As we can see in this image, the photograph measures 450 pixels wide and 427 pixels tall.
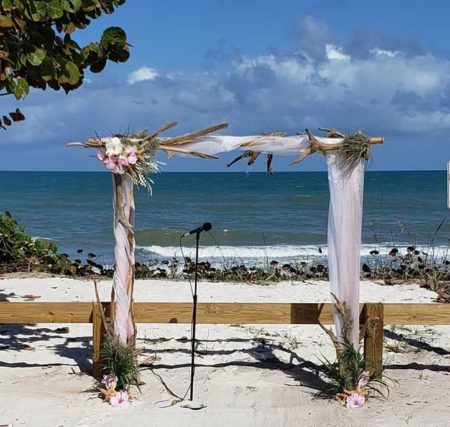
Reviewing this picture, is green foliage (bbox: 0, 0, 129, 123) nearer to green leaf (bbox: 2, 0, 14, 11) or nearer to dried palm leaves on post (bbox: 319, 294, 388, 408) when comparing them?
green leaf (bbox: 2, 0, 14, 11)

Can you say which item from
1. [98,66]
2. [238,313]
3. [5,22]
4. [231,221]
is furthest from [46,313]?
[231,221]

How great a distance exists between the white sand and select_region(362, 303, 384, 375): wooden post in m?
0.29

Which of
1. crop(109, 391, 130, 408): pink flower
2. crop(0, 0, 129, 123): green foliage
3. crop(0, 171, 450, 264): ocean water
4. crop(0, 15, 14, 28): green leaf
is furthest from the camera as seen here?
crop(0, 171, 450, 264): ocean water

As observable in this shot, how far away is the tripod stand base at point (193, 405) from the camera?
20.9 feet

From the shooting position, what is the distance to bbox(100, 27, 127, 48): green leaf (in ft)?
20.7

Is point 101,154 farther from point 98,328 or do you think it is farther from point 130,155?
point 98,328

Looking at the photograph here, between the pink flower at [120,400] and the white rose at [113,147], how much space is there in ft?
6.49

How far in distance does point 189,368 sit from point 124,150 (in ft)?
7.58

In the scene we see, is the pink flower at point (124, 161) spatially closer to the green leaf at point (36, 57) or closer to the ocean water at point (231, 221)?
the green leaf at point (36, 57)

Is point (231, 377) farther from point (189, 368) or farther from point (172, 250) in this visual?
point (172, 250)

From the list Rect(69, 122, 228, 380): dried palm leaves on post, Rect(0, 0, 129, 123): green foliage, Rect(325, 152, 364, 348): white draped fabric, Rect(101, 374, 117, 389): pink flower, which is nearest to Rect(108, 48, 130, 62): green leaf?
Rect(0, 0, 129, 123): green foliage

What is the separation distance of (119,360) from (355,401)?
199cm

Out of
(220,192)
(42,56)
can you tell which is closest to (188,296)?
(42,56)

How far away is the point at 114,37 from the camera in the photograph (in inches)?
248
